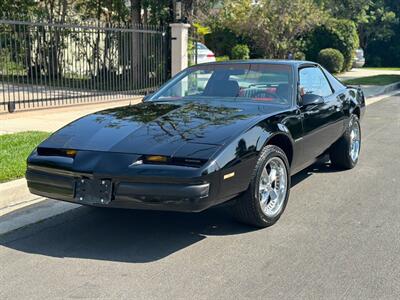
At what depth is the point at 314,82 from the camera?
21.0ft

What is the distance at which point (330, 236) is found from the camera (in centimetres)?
469

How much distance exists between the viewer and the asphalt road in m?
3.69

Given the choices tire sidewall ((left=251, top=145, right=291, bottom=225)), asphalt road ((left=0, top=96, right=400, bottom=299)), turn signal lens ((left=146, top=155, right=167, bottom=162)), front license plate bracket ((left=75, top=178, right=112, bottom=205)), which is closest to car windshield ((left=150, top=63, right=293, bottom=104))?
tire sidewall ((left=251, top=145, right=291, bottom=225))

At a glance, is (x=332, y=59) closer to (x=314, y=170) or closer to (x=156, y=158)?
(x=314, y=170)

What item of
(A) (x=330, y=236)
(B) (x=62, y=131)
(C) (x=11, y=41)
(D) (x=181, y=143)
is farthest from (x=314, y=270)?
(C) (x=11, y=41)

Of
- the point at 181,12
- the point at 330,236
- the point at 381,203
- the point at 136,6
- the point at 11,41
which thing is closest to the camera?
the point at 330,236

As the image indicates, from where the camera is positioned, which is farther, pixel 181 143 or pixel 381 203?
pixel 381 203

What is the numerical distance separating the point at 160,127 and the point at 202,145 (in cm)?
59

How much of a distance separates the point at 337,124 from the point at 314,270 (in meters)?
2.93

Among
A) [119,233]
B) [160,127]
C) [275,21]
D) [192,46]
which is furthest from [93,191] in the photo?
[275,21]

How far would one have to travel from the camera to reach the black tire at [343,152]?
6.91m

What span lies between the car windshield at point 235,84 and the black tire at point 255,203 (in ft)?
3.18

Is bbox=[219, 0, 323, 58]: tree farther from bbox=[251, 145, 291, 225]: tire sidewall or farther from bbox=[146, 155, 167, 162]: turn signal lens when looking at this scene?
bbox=[146, 155, 167, 162]: turn signal lens

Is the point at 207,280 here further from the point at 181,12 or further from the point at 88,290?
the point at 181,12
